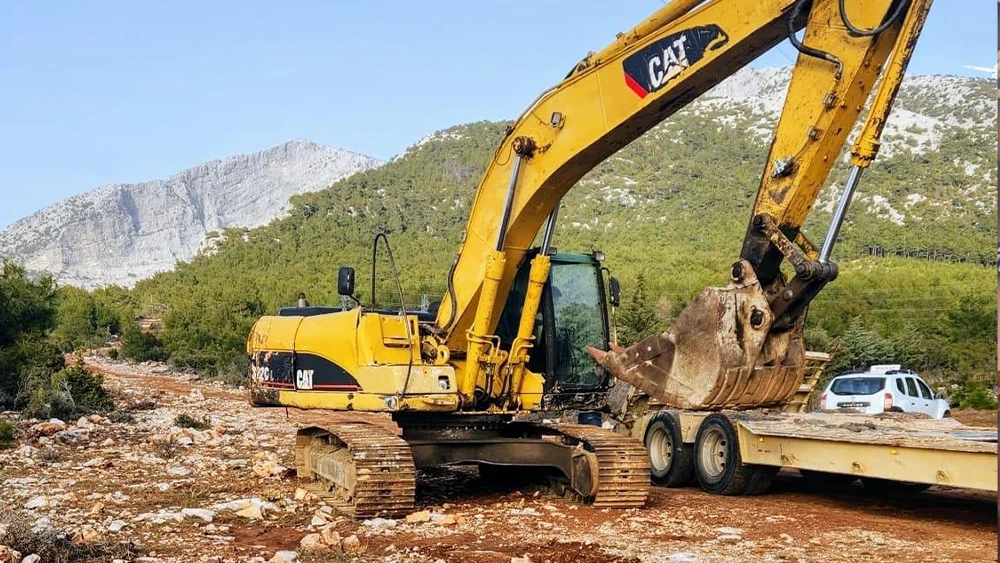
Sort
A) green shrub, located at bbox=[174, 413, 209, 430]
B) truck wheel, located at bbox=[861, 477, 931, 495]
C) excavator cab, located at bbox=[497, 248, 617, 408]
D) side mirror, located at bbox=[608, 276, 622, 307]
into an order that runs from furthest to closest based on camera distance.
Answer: green shrub, located at bbox=[174, 413, 209, 430], truck wheel, located at bbox=[861, 477, 931, 495], side mirror, located at bbox=[608, 276, 622, 307], excavator cab, located at bbox=[497, 248, 617, 408]

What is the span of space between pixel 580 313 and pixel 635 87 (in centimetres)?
293

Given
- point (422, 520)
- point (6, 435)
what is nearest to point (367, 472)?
point (422, 520)

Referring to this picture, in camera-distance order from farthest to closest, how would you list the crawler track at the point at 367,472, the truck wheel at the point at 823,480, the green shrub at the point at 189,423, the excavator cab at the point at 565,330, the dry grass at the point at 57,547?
the green shrub at the point at 189,423 → the truck wheel at the point at 823,480 → the excavator cab at the point at 565,330 → the crawler track at the point at 367,472 → the dry grass at the point at 57,547

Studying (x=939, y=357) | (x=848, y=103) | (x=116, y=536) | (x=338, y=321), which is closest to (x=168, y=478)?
(x=338, y=321)

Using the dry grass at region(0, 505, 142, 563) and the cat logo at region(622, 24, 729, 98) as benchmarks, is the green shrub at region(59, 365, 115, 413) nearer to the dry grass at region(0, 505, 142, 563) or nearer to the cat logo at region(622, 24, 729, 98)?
the dry grass at region(0, 505, 142, 563)

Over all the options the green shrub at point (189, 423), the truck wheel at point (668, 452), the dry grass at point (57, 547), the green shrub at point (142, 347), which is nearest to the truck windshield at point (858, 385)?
the truck wheel at point (668, 452)

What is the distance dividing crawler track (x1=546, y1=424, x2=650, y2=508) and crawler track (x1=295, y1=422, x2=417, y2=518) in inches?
68.5

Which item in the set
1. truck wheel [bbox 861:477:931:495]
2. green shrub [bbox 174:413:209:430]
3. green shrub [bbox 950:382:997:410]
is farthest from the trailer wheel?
green shrub [bbox 950:382:997:410]

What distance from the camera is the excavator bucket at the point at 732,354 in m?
7.80

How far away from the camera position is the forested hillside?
38000 mm

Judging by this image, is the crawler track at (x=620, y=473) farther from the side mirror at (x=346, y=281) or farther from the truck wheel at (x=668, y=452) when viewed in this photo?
the side mirror at (x=346, y=281)

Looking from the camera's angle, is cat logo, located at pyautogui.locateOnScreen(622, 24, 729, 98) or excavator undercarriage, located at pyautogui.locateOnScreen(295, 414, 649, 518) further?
excavator undercarriage, located at pyautogui.locateOnScreen(295, 414, 649, 518)

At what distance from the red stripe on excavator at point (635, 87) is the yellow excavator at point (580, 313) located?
0.07ft

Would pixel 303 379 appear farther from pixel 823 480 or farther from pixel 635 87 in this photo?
pixel 823 480
